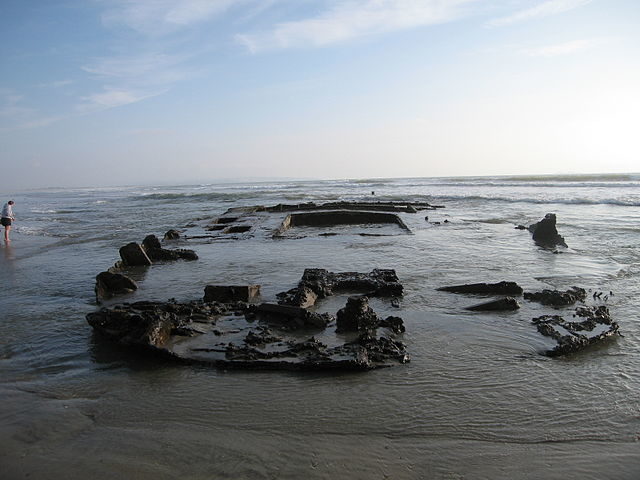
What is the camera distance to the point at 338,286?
6656mm

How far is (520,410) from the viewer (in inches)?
127

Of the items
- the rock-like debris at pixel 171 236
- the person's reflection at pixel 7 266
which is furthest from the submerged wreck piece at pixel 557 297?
the rock-like debris at pixel 171 236

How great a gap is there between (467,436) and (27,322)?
16.1 feet

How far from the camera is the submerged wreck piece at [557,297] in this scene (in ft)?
18.8

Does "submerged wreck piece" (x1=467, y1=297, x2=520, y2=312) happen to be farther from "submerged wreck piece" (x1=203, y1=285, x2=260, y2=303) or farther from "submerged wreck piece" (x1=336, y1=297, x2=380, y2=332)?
"submerged wreck piece" (x1=203, y1=285, x2=260, y2=303)

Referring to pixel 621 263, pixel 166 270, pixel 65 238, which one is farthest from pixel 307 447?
pixel 65 238

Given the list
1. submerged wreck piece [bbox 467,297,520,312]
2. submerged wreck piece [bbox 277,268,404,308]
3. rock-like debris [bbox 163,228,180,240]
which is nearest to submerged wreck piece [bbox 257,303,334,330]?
submerged wreck piece [bbox 277,268,404,308]

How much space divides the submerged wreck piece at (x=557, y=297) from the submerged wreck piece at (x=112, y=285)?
5.34 metres

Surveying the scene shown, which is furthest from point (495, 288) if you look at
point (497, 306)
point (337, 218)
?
point (337, 218)

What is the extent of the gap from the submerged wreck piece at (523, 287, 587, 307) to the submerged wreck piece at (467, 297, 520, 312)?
1.59 ft

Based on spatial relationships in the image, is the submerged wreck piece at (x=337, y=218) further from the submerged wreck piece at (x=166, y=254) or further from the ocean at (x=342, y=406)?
the ocean at (x=342, y=406)

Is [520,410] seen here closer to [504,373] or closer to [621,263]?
[504,373]

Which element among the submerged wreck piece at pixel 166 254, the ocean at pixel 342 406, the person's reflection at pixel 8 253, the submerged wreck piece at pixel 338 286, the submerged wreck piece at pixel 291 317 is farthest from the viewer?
the person's reflection at pixel 8 253

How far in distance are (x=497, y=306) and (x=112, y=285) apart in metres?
5.09
